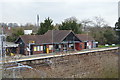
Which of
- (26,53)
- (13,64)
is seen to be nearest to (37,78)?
(13,64)

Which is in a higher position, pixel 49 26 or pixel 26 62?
pixel 49 26

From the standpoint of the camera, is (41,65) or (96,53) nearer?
(41,65)

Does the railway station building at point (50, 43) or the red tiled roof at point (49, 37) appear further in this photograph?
the red tiled roof at point (49, 37)

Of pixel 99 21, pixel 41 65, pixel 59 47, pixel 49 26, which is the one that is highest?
pixel 99 21

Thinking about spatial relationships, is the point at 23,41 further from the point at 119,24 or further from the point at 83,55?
the point at 119,24

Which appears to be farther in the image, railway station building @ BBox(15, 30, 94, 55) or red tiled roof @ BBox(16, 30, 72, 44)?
red tiled roof @ BBox(16, 30, 72, 44)

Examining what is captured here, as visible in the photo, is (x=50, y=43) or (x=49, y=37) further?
(x=49, y=37)

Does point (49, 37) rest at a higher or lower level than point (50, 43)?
higher

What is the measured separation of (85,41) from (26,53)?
361 inches

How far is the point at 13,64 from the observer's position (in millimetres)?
11656

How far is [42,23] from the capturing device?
24.3 m

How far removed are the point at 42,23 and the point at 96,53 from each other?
1004cm

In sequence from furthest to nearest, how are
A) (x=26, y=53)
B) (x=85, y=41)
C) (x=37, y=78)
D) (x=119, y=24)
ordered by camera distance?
(x=119, y=24) < (x=85, y=41) < (x=26, y=53) < (x=37, y=78)

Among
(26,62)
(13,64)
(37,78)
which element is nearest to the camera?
(37,78)
